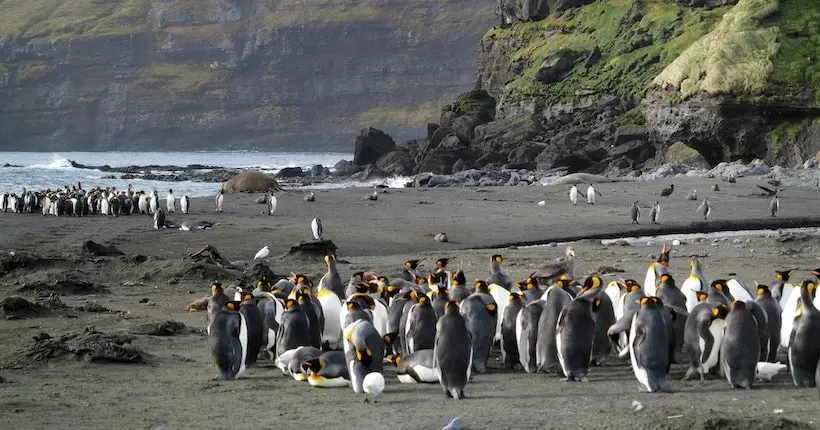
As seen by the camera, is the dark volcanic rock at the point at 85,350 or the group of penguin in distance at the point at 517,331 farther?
the dark volcanic rock at the point at 85,350

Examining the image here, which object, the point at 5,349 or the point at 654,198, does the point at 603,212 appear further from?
the point at 5,349

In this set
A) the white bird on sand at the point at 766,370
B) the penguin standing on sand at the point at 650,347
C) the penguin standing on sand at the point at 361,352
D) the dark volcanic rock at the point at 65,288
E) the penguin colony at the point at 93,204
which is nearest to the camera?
the penguin standing on sand at the point at 650,347

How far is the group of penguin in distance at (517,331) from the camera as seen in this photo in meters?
10.2

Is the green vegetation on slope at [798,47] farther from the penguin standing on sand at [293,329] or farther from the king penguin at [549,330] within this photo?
the penguin standing on sand at [293,329]

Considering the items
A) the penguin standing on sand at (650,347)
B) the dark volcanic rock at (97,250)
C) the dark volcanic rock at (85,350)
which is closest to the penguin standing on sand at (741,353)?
the penguin standing on sand at (650,347)

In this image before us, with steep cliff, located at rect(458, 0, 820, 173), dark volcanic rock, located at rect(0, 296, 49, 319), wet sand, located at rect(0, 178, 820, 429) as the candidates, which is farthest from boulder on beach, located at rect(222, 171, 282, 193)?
dark volcanic rock, located at rect(0, 296, 49, 319)

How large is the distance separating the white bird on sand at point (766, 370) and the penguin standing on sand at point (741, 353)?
14.2 inches

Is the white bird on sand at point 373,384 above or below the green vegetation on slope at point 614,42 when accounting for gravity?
below

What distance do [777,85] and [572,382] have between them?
42537 millimetres

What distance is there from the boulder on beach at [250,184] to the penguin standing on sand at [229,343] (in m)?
32.7

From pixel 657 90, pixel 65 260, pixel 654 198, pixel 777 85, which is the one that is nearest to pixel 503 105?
pixel 657 90

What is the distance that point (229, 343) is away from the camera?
1100 centimetres

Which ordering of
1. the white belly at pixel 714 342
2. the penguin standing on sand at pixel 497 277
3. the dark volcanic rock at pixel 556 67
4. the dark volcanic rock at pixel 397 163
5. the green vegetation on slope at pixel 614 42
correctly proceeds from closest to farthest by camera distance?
the white belly at pixel 714 342, the penguin standing on sand at pixel 497 277, the dark volcanic rock at pixel 397 163, the green vegetation on slope at pixel 614 42, the dark volcanic rock at pixel 556 67

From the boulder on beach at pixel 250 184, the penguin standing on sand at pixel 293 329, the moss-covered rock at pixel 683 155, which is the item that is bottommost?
the penguin standing on sand at pixel 293 329
